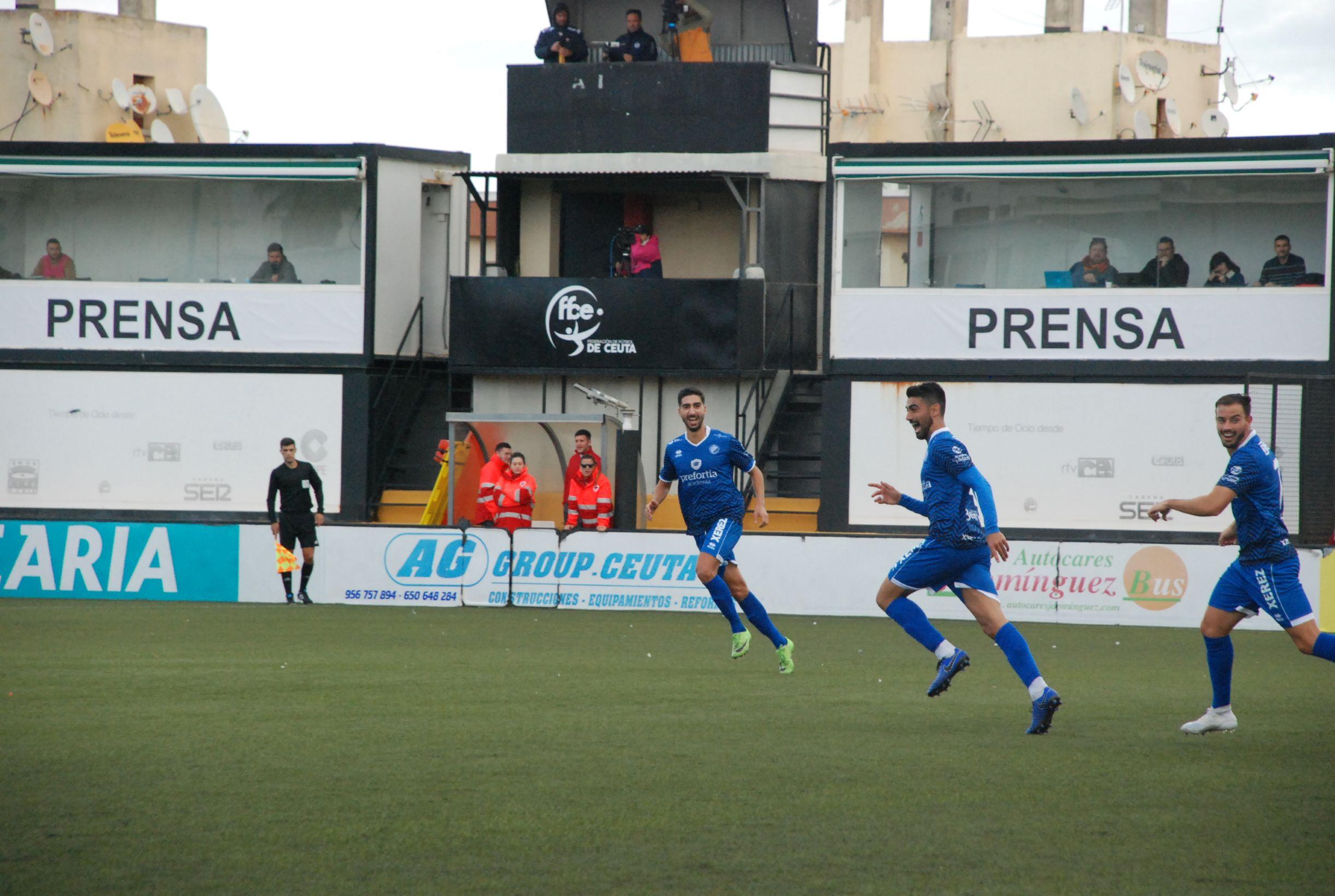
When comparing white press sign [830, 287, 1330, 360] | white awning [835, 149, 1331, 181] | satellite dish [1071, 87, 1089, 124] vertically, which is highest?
satellite dish [1071, 87, 1089, 124]

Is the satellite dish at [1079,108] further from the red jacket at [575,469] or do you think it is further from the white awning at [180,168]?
the red jacket at [575,469]

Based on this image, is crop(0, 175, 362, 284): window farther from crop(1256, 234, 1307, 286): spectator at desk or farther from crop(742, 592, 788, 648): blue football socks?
crop(742, 592, 788, 648): blue football socks

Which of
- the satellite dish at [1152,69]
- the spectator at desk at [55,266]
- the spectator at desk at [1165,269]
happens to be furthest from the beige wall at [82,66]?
the spectator at desk at [1165,269]

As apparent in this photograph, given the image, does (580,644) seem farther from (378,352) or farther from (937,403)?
(378,352)

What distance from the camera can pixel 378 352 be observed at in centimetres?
2597

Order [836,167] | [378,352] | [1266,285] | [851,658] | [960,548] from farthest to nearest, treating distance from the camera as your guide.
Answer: [378,352] < [836,167] < [1266,285] < [851,658] < [960,548]

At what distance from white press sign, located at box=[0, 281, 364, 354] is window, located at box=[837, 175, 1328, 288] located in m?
8.59

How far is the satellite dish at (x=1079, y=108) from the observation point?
167 ft

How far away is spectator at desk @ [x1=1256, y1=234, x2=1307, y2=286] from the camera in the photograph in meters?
22.5

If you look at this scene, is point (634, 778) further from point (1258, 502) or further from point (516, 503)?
point (516, 503)

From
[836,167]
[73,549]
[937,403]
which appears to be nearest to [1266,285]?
[836,167]

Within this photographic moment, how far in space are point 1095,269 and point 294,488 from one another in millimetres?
12305

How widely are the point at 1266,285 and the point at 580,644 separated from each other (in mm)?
13532

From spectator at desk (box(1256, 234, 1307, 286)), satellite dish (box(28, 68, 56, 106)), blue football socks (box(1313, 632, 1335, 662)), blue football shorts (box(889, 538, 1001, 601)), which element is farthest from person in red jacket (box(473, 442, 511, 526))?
satellite dish (box(28, 68, 56, 106))
